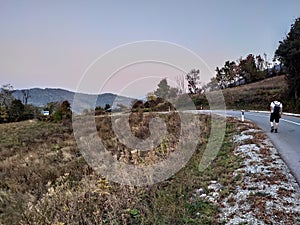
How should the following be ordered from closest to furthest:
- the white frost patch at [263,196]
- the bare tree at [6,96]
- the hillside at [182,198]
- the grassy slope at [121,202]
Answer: the white frost patch at [263,196], the hillside at [182,198], the grassy slope at [121,202], the bare tree at [6,96]

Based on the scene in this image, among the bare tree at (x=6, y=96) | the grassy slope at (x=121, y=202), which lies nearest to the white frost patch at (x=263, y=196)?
the grassy slope at (x=121, y=202)

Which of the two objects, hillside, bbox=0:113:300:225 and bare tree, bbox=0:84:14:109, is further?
bare tree, bbox=0:84:14:109

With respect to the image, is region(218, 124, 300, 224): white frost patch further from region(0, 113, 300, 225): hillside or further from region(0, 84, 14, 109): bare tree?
region(0, 84, 14, 109): bare tree

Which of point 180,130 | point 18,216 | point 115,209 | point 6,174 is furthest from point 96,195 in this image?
point 180,130

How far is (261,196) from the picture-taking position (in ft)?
20.2

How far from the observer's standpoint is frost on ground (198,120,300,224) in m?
5.30

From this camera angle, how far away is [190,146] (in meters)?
11.8

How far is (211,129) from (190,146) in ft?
19.6

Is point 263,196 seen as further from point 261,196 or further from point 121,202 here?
point 121,202

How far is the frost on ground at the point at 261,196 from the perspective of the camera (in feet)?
17.4

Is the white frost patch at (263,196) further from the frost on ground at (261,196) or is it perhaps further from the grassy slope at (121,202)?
the grassy slope at (121,202)

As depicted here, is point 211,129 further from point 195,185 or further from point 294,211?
point 294,211

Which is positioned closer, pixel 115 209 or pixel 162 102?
pixel 115 209

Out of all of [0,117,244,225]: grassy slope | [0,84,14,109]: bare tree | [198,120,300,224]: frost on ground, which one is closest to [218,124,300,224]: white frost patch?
[198,120,300,224]: frost on ground
